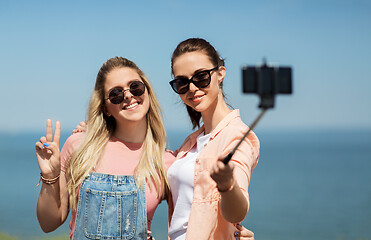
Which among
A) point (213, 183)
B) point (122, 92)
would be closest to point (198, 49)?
point (122, 92)

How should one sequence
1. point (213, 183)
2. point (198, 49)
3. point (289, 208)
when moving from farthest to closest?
point (289, 208) < point (198, 49) < point (213, 183)

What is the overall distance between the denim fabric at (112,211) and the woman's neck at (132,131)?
19.5 inches

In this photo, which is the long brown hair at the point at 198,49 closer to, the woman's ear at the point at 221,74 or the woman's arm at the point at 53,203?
the woman's ear at the point at 221,74

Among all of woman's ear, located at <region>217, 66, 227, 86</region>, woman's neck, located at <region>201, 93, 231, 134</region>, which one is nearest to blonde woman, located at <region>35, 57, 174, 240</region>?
woman's neck, located at <region>201, 93, 231, 134</region>

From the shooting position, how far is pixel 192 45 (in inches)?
151

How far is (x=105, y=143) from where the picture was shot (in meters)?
4.23

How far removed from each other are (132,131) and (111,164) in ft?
1.24

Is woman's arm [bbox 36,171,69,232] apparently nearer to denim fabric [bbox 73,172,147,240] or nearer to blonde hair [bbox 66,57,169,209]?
blonde hair [bbox 66,57,169,209]

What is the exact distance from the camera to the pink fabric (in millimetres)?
3271

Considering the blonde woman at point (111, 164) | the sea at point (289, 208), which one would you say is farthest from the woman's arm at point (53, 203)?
the sea at point (289, 208)

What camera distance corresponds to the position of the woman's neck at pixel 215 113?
3.79 metres

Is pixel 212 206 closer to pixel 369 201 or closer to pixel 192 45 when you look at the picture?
pixel 192 45

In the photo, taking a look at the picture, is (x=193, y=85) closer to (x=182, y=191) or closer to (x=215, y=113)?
→ (x=215, y=113)

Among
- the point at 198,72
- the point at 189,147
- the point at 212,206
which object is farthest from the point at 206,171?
the point at 198,72
